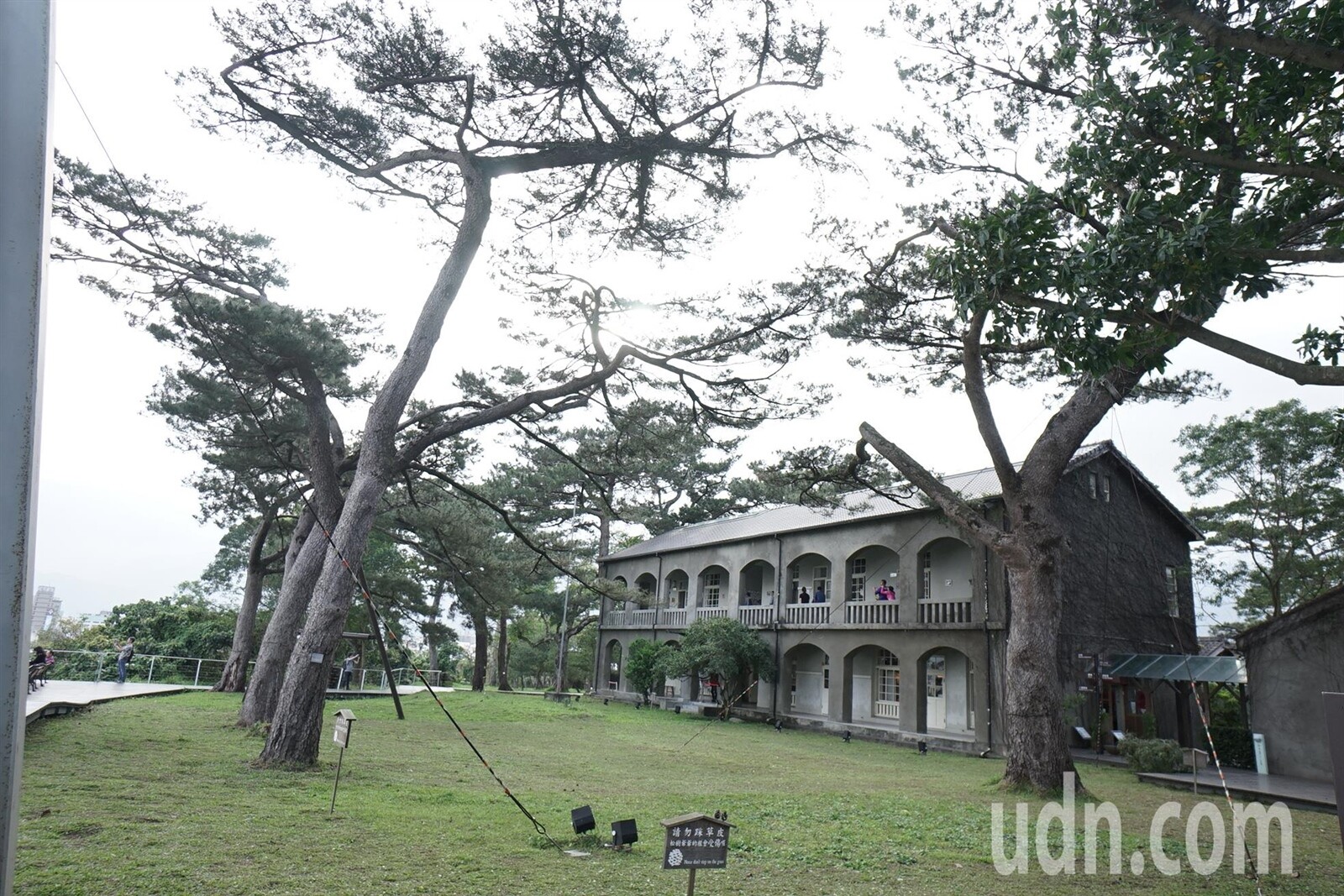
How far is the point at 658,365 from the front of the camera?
12070 mm

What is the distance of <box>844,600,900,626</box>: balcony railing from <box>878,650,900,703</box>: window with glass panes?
6.30 feet

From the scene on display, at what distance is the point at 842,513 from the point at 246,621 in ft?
54.9

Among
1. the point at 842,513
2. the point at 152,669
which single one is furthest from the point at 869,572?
the point at 152,669

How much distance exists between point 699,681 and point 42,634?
74.4 ft

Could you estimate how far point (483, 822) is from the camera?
688 centimetres

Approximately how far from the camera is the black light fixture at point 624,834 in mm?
6055

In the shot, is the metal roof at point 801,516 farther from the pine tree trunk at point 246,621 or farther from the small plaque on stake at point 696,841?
the pine tree trunk at point 246,621

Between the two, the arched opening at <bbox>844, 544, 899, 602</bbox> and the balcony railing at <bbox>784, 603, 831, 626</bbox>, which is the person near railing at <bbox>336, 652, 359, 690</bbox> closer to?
the balcony railing at <bbox>784, 603, 831, 626</bbox>

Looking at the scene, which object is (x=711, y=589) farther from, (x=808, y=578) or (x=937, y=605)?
(x=937, y=605)

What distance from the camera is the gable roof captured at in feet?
62.7

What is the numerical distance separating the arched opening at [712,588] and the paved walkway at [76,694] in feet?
52.2

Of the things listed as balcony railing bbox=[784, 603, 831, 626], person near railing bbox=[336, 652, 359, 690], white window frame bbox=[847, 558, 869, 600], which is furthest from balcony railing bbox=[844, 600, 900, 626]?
person near railing bbox=[336, 652, 359, 690]

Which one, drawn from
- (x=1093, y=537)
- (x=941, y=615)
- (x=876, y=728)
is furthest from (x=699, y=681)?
(x=1093, y=537)

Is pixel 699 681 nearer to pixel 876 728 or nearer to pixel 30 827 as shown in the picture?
pixel 876 728
